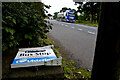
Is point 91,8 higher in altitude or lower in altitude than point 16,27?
higher

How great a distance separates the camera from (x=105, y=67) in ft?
2.06

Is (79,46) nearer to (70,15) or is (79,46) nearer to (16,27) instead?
(16,27)

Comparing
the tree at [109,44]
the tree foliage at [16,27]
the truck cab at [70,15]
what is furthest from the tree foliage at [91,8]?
the tree at [109,44]

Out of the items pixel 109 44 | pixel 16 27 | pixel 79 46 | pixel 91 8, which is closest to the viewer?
pixel 109 44

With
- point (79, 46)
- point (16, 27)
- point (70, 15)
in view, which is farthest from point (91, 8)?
point (16, 27)

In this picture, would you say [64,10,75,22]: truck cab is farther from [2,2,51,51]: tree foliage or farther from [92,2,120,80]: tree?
[92,2,120,80]: tree

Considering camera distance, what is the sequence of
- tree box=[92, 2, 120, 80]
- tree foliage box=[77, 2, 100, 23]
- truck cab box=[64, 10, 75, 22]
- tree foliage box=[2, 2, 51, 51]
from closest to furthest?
tree box=[92, 2, 120, 80] → tree foliage box=[2, 2, 51, 51] → truck cab box=[64, 10, 75, 22] → tree foliage box=[77, 2, 100, 23]

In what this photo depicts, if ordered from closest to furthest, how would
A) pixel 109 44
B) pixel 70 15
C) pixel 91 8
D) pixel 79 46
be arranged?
Result: 1. pixel 109 44
2. pixel 79 46
3. pixel 70 15
4. pixel 91 8

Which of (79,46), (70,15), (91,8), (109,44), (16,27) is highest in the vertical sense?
(91,8)

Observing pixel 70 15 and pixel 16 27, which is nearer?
pixel 16 27

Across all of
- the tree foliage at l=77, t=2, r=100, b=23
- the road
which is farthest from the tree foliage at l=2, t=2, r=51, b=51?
the tree foliage at l=77, t=2, r=100, b=23

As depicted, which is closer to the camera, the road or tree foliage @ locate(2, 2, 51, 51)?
tree foliage @ locate(2, 2, 51, 51)

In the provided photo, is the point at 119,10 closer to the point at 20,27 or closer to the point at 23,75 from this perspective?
the point at 23,75

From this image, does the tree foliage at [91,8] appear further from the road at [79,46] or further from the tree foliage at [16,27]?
the tree foliage at [16,27]
